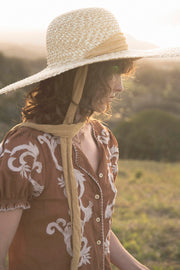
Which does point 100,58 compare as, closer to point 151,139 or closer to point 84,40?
point 84,40

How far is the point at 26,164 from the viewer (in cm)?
111

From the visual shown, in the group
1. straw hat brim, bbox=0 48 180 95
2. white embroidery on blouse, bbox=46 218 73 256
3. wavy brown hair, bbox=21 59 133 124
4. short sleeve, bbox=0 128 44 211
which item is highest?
straw hat brim, bbox=0 48 180 95

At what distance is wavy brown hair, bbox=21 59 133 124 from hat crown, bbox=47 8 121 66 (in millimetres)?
65

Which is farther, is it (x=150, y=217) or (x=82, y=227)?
(x=150, y=217)

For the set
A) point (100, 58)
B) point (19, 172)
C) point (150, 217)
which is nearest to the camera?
point (19, 172)

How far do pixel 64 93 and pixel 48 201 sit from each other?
15.3 inches

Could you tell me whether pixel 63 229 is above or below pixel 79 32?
below

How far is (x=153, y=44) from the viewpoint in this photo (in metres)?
1.76

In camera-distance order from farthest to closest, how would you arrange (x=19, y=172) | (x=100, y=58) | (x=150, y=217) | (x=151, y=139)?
1. (x=151, y=139)
2. (x=150, y=217)
3. (x=100, y=58)
4. (x=19, y=172)


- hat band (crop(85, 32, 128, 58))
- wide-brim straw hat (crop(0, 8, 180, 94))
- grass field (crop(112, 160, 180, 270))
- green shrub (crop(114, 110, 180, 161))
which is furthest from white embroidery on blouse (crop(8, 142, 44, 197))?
green shrub (crop(114, 110, 180, 161))

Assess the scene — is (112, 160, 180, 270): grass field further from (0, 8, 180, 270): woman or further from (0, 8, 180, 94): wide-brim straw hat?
(0, 8, 180, 94): wide-brim straw hat

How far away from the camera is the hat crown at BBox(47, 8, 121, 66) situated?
1238 millimetres

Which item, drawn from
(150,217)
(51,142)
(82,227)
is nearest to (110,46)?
(51,142)

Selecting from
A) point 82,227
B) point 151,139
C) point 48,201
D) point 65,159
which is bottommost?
point 151,139
